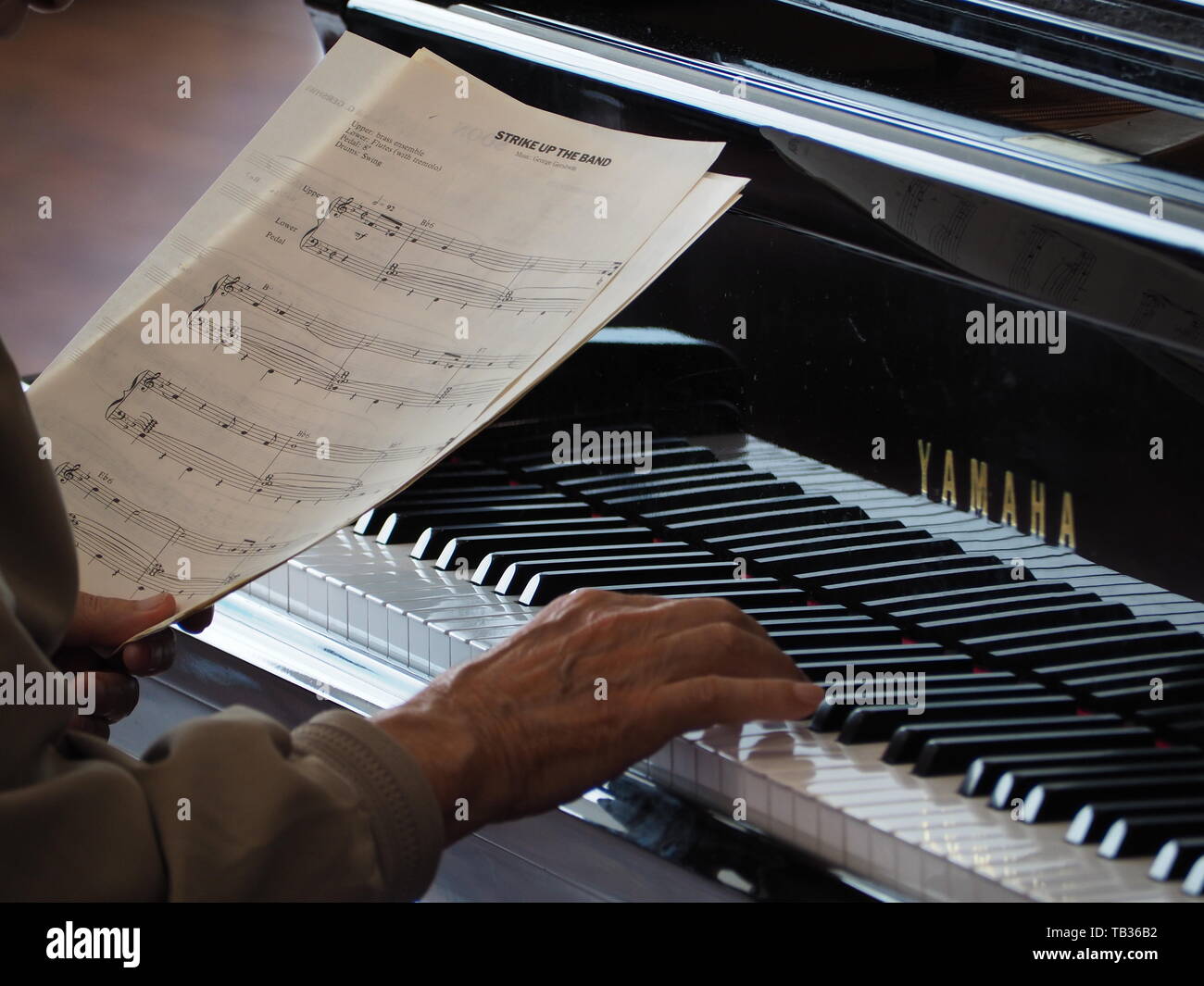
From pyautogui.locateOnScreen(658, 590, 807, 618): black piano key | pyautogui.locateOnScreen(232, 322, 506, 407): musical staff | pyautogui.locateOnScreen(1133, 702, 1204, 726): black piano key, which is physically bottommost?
pyautogui.locateOnScreen(1133, 702, 1204, 726): black piano key

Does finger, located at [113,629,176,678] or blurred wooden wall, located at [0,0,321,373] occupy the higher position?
blurred wooden wall, located at [0,0,321,373]

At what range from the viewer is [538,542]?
1.50 m

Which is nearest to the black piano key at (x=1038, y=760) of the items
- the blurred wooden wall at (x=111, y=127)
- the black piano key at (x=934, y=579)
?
the black piano key at (x=934, y=579)

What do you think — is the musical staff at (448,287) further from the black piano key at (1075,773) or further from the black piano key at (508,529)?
the black piano key at (1075,773)

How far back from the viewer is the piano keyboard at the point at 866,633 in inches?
40.4

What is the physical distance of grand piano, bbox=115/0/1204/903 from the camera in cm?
110

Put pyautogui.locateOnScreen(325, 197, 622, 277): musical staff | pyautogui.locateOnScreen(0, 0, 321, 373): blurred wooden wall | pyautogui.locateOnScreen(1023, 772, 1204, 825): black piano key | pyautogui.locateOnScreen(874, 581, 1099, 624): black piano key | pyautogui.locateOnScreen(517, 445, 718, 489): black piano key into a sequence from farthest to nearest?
1. pyautogui.locateOnScreen(0, 0, 321, 373): blurred wooden wall
2. pyautogui.locateOnScreen(517, 445, 718, 489): black piano key
3. pyautogui.locateOnScreen(325, 197, 622, 277): musical staff
4. pyautogui.locateOnScreen(874, 581, 1099, 624): black piano key
5. pyautogui.locateOnScreen(1023, 772, 1204, 825): black piano key

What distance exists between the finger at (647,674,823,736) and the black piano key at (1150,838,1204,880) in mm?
273

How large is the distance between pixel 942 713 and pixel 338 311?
2.21ft

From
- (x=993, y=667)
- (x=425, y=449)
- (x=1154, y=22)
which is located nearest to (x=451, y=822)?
(x=425, y=449)

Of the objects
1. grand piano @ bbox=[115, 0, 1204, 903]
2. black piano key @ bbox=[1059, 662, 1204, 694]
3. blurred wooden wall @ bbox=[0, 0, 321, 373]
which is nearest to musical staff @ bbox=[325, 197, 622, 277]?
grand piano @ bbox=[115, 0, 1204, 903]

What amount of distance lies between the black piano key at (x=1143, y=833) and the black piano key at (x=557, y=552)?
1.83ft

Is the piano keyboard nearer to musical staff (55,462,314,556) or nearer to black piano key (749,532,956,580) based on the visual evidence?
black piano key (749,532,956,580)
